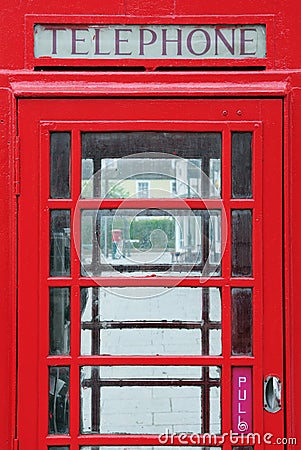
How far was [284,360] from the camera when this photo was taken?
2137 millimetres

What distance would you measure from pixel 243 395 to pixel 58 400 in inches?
28.2

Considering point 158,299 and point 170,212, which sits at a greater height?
point 170,212

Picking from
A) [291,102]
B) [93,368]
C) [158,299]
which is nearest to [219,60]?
[291,102]

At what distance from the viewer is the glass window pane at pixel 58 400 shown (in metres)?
2.15

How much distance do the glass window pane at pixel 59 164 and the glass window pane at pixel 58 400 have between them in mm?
685

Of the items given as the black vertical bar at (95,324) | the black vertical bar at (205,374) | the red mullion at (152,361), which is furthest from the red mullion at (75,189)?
the black vertical bar at (205,374)

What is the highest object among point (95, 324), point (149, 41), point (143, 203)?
point (149, 41)

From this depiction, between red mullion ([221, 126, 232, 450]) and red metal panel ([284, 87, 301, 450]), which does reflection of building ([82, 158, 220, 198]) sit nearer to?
red mullion ([221, 126, 232, 450])

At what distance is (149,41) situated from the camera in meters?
2.18

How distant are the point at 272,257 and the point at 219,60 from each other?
2.59 ft

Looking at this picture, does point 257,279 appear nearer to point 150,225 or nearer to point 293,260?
point 293,260

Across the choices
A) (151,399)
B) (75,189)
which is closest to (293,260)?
(151,399)

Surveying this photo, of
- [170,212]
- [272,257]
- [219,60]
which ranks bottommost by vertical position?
[272,257]

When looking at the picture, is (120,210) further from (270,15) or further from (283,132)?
(270,15)
